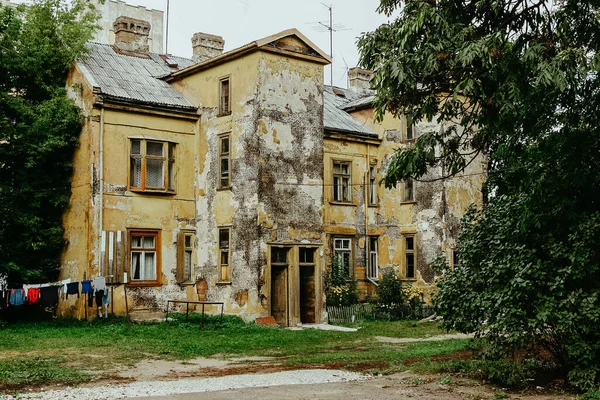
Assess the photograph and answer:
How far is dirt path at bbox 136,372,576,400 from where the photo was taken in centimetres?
1065

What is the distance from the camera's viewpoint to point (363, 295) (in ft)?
97.6

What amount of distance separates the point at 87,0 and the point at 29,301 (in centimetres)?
1161

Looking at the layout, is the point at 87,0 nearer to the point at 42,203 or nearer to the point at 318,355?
the point at 42,203

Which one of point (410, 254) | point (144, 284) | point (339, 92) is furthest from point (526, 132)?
point (339, 92)

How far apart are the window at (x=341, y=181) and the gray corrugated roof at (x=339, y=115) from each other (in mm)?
1535

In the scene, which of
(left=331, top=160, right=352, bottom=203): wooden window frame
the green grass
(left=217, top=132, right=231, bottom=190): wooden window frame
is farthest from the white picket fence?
(left=217, top=132, right=231, bottom=190): wooden window frame

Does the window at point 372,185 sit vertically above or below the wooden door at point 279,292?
above

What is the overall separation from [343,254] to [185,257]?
7.07 metres

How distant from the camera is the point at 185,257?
25812 mm

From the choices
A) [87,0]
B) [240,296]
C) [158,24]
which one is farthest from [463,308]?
[158,24]

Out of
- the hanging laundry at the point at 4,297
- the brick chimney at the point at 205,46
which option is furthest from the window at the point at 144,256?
the brick chimney at the point at 205,46

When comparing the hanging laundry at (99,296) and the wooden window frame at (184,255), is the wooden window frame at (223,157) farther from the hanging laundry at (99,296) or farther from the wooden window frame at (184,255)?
the hanging laundry at (99,296)

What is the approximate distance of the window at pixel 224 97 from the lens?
2547 centimetres

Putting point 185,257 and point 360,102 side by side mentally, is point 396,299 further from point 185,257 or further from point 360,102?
point 360,102
